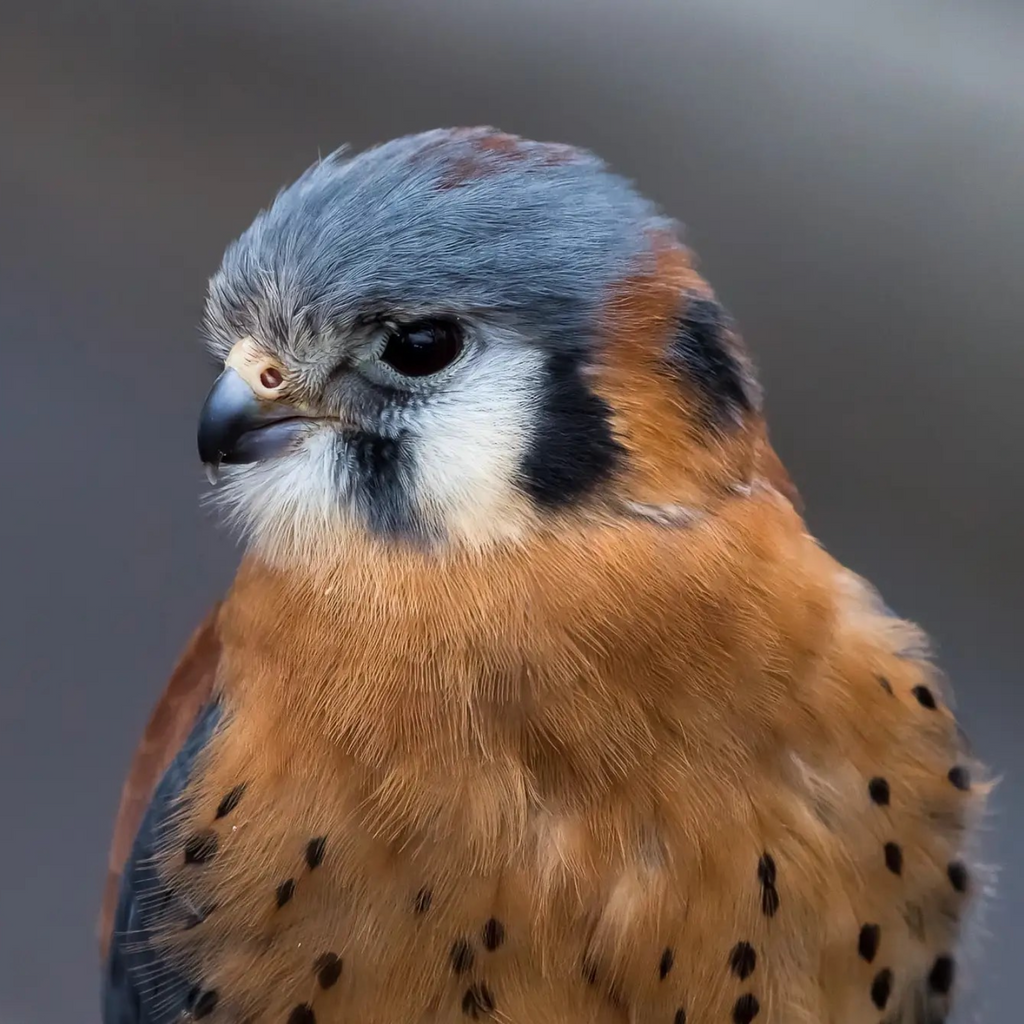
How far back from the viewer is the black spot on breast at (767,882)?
0.88m

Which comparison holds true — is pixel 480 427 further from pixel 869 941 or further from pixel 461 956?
pixel 869 941

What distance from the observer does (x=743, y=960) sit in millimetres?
896

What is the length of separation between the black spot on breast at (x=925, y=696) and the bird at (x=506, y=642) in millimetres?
73

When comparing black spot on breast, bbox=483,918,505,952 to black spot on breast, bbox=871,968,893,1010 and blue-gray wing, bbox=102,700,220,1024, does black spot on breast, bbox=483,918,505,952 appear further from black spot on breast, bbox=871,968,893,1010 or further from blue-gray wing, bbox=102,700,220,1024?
black spot on breast, bbox=871,968,893,1010

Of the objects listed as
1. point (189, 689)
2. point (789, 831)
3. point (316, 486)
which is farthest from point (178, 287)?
point (789, 831)

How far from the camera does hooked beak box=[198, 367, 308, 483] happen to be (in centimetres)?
85

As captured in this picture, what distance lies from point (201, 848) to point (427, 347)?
427 mm

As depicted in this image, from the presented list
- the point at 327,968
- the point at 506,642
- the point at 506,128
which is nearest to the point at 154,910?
the point at 327,968

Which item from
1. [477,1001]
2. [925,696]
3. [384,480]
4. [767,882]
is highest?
[384,480]

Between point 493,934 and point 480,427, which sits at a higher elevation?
point 480,427

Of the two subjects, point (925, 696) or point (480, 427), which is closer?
point (480, 427)

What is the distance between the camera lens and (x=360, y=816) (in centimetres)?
84

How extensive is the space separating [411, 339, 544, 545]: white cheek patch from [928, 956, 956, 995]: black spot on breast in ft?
1.99

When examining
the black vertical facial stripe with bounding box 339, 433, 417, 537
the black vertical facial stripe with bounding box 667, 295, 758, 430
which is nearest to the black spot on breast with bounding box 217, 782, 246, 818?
the black vertical facial stripe with bounding box 339, 433, 417, 537
